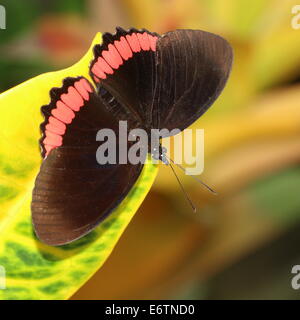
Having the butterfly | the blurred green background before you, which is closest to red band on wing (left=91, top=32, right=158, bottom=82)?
the butterfly

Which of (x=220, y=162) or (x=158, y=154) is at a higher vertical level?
(x=220, y=162)

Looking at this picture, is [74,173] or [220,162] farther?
[220,162]

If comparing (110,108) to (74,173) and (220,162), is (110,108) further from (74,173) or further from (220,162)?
(220,162)

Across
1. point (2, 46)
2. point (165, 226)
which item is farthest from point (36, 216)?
point (2, 46)

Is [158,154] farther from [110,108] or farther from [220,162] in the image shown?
[220,162]

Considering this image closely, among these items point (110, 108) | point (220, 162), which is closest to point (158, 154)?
point (110, 108)

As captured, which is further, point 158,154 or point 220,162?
point 220,162

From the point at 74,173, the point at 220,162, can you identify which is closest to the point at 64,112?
the point at 74,173

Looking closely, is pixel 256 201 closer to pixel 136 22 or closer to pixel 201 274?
pixel 201 274
